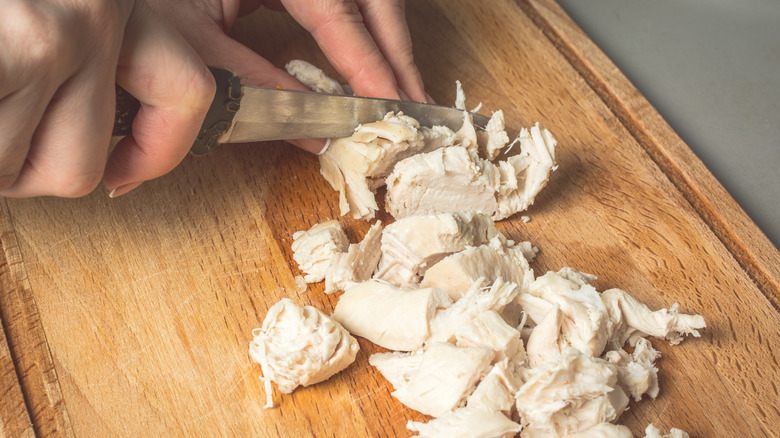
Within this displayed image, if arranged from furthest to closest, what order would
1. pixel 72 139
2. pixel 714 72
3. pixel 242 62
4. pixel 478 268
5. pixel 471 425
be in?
pixel 714 72 < pixel 242 62 < pixel 478 268 < pixel 471 425 < pixel 72 139

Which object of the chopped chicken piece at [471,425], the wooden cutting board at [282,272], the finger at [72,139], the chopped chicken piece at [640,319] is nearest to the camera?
the finger at [72,139]

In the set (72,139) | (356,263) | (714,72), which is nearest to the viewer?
(72,139)

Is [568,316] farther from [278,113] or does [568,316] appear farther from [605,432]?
[278,113]

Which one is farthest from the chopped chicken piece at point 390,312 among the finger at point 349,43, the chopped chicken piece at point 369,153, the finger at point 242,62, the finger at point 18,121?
the finger at point 18,121

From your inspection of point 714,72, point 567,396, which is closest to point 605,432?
point 567,396

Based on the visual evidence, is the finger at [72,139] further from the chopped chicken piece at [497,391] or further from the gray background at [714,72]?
the gray background at [714,72]

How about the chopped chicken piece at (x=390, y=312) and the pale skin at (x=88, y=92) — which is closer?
the pale skin at (x=88, y=92)

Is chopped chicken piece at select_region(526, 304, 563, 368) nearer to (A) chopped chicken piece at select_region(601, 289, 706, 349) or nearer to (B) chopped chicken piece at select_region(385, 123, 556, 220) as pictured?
(A) chopped chicken piece at select_region(601, 289, 706, 349)
